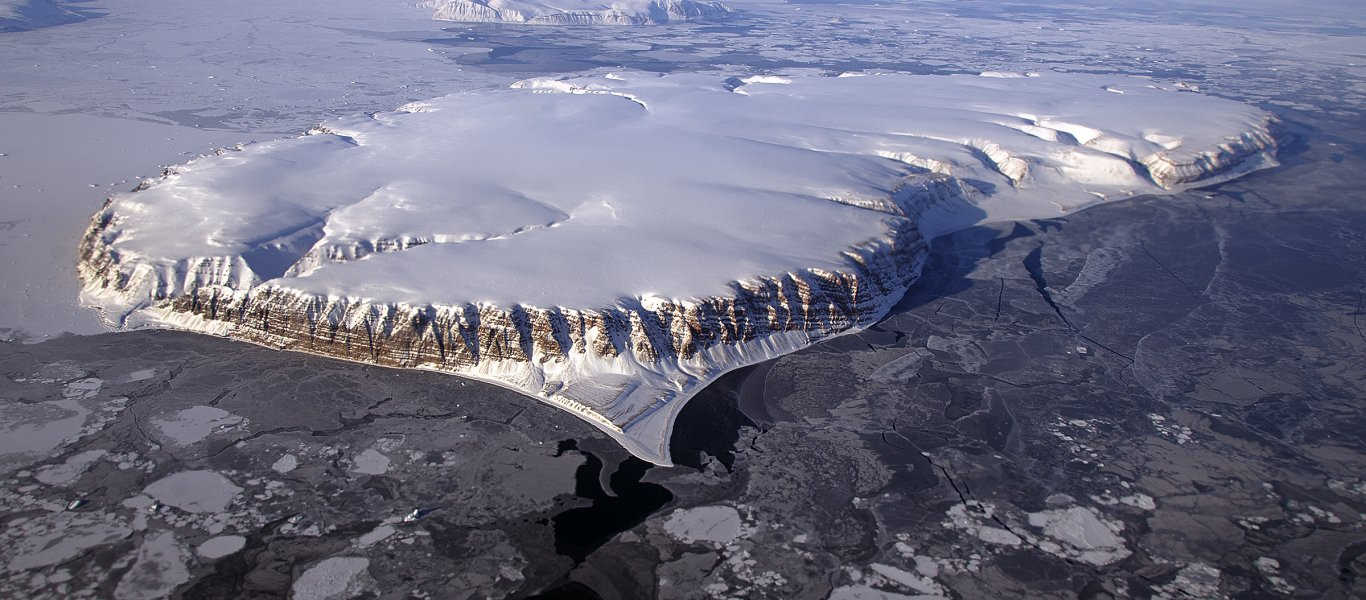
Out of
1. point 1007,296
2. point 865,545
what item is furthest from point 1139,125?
point 865,545

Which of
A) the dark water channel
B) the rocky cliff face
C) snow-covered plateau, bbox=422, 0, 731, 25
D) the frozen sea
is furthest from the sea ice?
snow-covered plateau, bbox=422, 0, 731, 25

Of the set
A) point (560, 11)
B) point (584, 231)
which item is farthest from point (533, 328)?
point (560, 11)

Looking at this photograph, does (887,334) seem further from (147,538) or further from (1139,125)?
(1139,125)

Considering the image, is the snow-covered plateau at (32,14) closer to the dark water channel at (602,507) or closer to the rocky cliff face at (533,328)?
the rocky cliff face at (533,328)

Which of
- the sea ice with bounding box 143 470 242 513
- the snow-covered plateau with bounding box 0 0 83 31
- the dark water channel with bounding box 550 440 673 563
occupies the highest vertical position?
the snow-covered plateau with bounding box 0 0 83 31

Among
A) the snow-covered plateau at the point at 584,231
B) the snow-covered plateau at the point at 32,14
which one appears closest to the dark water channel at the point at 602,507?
the snow-covered plateau at the point at 584,231

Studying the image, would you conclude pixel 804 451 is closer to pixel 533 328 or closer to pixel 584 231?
pixel 533 328

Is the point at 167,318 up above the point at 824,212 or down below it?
below

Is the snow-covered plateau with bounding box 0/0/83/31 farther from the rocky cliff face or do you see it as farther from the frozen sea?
the rocky cliff face
